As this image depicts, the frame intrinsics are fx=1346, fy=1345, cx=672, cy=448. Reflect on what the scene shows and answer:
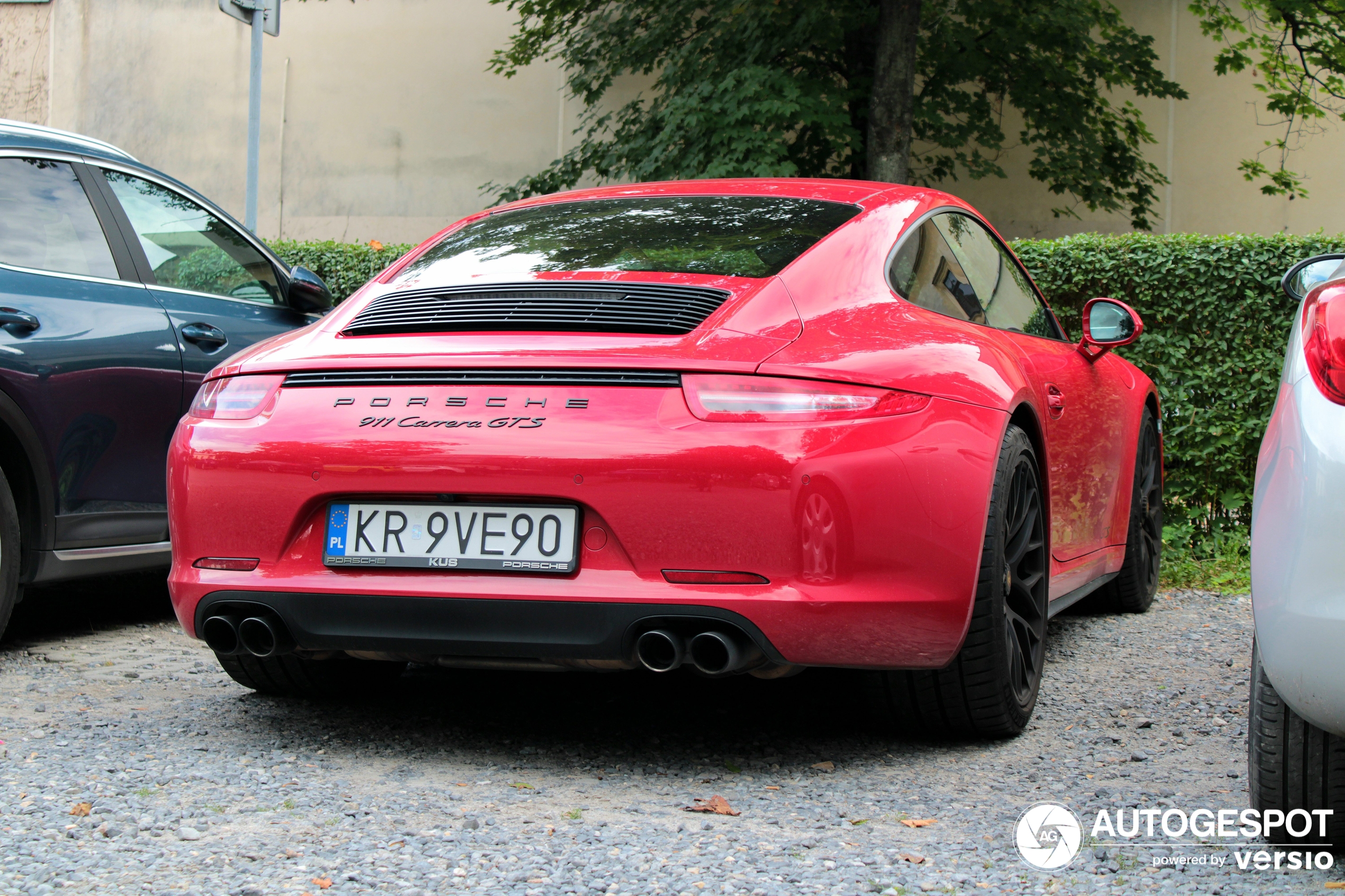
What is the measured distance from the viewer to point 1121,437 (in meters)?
4.79

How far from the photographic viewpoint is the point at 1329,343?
88.3 inches

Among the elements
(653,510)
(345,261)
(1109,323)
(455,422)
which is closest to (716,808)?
(653,510)

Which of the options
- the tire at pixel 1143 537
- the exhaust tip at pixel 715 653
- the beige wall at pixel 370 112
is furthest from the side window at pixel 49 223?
the beige wall at pixel 370 112

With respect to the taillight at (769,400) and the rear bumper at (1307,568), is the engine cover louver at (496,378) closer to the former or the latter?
the taillight at (769,400)

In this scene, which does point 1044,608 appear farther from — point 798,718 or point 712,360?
point 712,360

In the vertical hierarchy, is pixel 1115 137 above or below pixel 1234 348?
above

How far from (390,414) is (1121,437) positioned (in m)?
2.90

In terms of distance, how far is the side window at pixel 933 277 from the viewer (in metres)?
3.35

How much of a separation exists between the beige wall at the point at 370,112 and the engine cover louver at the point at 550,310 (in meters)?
14.7

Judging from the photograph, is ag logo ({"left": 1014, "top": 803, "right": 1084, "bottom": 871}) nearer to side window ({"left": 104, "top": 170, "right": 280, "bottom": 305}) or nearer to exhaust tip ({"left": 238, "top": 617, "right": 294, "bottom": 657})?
exhaust tip ({"left": 238, "top": 617, "right": 294, "bottom": 657})

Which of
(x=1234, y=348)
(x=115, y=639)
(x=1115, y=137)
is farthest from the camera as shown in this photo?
(x=1115, y=137)

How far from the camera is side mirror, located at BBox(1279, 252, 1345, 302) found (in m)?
3.18

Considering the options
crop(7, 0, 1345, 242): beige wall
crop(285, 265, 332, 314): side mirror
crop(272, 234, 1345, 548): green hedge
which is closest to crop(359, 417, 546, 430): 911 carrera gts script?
crop(285, 265, 332, 314): side mirror

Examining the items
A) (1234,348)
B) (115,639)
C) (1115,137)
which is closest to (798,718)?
(115,639)
